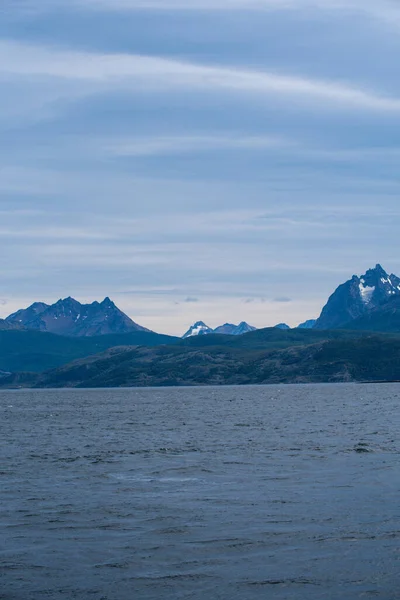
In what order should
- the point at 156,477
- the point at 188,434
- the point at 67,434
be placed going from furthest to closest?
1. the point at 67,434
2. the point at 188,434
3. the point at 156,477

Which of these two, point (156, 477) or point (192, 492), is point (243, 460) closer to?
point (156, 477)

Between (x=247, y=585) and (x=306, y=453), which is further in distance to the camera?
(x=306, y=453)

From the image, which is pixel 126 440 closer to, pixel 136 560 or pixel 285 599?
pixel 136 560

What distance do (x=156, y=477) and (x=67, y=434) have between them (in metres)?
59.7

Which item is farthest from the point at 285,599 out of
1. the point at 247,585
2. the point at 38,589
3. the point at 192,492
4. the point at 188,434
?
the point at 188,434

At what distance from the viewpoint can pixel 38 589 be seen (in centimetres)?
3275

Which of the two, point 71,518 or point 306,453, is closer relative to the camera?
point 71,518

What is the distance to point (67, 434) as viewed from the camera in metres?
121

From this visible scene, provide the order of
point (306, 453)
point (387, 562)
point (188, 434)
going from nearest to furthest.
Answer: point (387, 562) < point (306, 453) < point (188, 434)

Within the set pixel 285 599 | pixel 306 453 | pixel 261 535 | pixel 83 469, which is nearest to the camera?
pixel 285 599

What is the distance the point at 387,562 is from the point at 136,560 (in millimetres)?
11493

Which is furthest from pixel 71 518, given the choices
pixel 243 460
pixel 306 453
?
pixel 306 453

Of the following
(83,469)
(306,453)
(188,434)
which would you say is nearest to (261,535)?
(83,469)

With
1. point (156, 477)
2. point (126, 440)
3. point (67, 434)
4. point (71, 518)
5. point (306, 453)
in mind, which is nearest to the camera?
point (71, 518)
